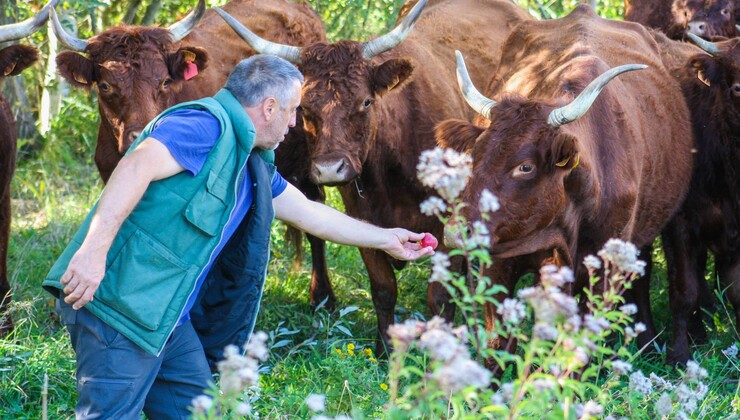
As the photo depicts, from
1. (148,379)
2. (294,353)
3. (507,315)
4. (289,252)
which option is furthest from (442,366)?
(289,252)

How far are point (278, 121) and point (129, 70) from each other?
9.31 feet

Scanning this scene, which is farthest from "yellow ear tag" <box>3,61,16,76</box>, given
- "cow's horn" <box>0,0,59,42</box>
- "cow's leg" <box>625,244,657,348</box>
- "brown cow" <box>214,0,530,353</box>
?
"cow's leg" <box>625,244,657,348</box>

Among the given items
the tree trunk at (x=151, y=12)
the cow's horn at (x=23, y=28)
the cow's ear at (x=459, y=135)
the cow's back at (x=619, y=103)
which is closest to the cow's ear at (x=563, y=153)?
the cow's back at (x=619, y=103)

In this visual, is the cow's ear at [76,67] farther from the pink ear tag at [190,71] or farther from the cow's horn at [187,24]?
the cow's horn at [187,24]

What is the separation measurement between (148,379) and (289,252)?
4.36 metres

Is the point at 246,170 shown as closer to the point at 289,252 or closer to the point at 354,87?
the point at 354,87

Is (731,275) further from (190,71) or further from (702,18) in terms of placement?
(190,71)

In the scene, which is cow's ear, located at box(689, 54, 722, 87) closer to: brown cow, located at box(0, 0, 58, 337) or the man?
the man

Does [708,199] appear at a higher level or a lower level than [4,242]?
higher

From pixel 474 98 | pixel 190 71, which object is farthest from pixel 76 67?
pixel 474 98

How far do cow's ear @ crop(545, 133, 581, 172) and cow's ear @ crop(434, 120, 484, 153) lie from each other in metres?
0.46

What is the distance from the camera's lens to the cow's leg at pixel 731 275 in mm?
6859

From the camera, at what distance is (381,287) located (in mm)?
7004

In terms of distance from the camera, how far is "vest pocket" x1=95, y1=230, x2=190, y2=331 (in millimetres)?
4051
